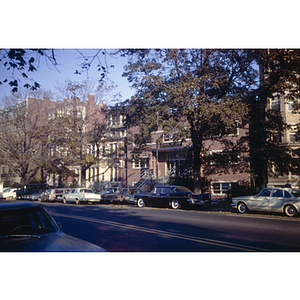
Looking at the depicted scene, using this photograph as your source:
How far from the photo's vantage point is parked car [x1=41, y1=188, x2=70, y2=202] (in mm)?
11820

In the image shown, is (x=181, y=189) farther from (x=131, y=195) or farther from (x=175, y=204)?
(x=131, y=195)

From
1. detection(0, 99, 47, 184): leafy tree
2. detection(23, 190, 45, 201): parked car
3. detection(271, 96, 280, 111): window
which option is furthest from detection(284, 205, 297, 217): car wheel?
detection(0, 99, 47, 184): leafy tree

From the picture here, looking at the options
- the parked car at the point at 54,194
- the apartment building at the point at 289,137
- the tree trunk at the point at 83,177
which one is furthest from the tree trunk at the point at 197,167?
the parked car at the point at 54,194

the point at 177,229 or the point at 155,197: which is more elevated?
the point at 155,197

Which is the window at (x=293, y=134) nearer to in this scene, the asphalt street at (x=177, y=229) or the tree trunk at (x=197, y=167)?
the asphalt street at (x=177, y=229)

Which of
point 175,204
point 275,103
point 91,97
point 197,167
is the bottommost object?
point 175,204

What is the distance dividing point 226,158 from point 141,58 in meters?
5.71

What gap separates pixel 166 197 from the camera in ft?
51.5

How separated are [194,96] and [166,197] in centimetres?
525

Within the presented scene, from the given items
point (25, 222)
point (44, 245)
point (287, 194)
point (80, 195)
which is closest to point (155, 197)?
point (80, 195)

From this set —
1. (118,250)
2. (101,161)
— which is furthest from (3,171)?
(118,250)

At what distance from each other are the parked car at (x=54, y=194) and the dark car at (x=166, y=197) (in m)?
3.58

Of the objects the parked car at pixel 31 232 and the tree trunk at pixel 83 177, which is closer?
the parked car at pixel 31 232

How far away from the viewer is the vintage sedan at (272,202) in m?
10.1
